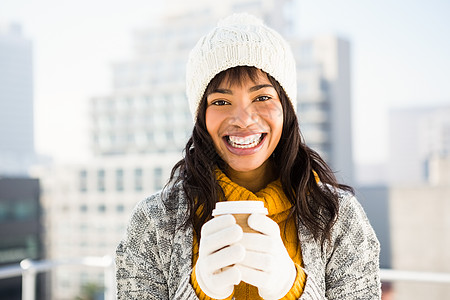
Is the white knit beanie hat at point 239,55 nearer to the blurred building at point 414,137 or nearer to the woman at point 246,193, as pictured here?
the woman at point 246,193

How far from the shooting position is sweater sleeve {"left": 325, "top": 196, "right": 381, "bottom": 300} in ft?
2.72

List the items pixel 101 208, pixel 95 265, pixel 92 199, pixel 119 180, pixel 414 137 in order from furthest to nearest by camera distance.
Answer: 1. pixel 414 137
2. pixel 101 208
3. pixel 92 199
4. pixel 119 180
5. pixel 95 265

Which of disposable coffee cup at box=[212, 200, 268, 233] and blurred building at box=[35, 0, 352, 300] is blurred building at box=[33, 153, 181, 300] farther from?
disposable coffee cup at box=[212, 200, 268, 233]

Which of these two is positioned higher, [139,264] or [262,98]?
[262,98]

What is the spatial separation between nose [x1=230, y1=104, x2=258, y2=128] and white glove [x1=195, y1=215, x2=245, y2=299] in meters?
0.24

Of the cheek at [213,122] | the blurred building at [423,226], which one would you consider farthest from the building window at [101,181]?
the cheek at [213,122]

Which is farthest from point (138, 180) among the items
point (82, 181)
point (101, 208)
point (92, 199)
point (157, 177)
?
point (82, 181)

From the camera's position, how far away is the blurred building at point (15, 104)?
8019cm

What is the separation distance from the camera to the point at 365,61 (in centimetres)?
4928

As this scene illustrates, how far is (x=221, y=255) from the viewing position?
634 mm

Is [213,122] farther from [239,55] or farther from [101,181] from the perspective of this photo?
[101,181]

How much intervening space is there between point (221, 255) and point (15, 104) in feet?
297

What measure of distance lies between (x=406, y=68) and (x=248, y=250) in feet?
183

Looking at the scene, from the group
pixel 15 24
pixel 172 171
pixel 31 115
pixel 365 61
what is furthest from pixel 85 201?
pixel 15 24
